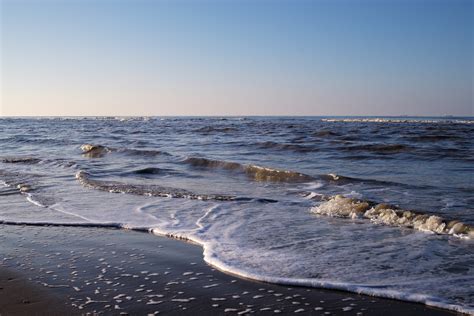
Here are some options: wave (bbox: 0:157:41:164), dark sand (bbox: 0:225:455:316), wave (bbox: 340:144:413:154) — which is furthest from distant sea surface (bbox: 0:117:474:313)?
wave (bbox: 340:144:413:154)

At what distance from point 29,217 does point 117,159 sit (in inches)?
441

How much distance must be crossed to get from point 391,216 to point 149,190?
5482mm

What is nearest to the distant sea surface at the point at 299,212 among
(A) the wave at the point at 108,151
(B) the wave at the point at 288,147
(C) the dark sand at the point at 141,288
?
(C) the dark sand at the point at 141,288

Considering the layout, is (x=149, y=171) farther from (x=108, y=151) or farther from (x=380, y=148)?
(x=380, y=148)

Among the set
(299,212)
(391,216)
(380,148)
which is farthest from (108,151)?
(391,216)

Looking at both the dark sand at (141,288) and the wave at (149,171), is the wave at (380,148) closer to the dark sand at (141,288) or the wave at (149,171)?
the wave at (149,171)

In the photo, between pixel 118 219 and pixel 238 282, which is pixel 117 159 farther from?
pixel 238 282

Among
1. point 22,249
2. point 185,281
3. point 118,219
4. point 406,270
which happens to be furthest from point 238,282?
point 118,219

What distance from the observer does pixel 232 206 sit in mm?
8852

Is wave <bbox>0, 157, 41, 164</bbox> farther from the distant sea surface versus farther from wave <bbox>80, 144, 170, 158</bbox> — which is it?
wave <bbox>80, 144, 170, 158</bbox>

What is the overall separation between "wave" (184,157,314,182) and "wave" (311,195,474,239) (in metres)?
4.19

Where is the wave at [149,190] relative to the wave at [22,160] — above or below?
below

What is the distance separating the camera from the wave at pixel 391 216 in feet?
21.8

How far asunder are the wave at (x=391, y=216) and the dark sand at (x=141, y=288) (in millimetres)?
2980
